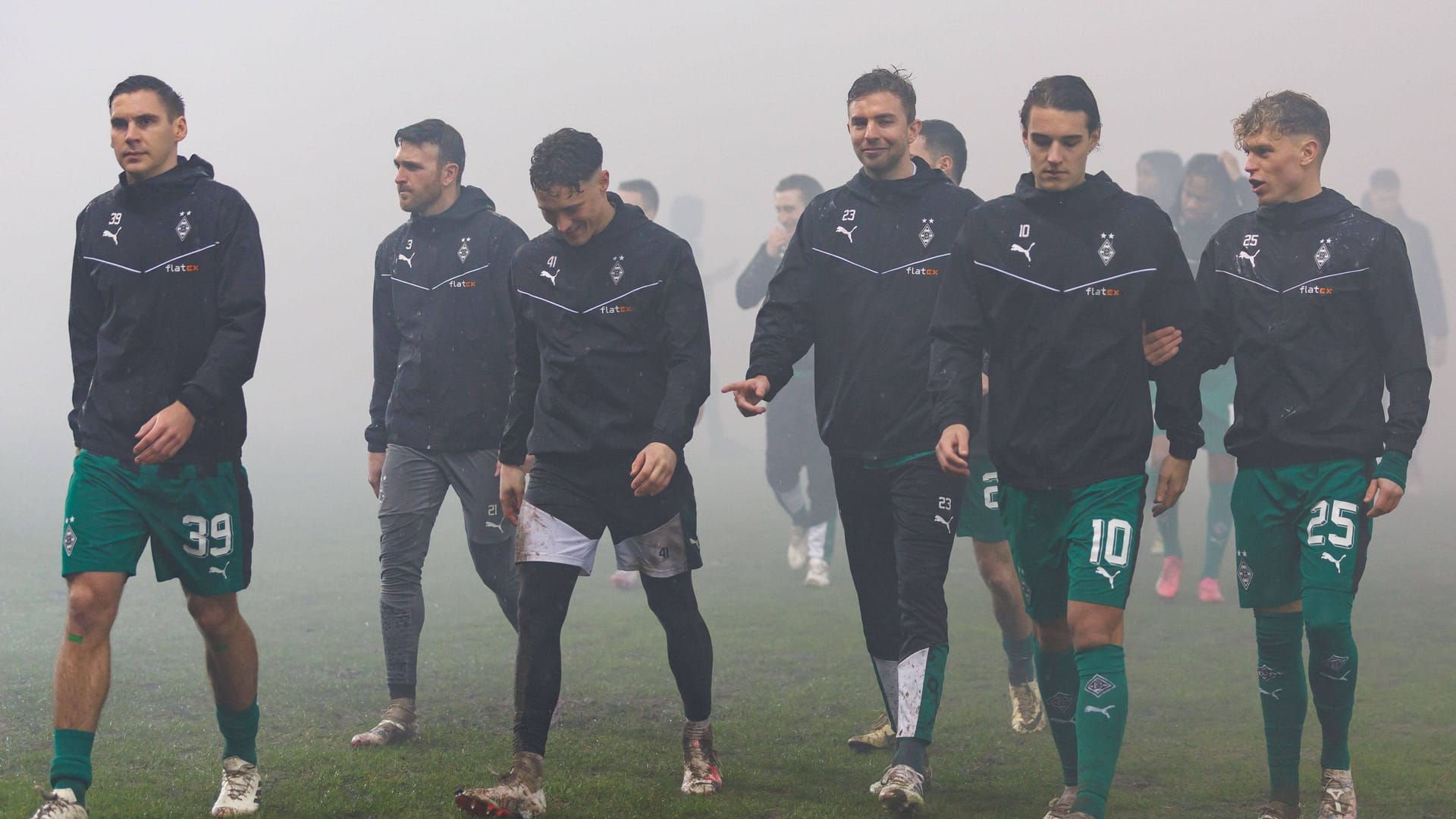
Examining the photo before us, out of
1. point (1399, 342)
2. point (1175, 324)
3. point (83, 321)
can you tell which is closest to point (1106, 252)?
point (1175, 324)

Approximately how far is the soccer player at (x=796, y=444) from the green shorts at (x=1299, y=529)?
6177mm

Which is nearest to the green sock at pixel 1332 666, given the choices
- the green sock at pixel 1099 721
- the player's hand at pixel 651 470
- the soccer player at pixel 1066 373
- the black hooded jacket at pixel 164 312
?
the soccer player at pixel 1066 373

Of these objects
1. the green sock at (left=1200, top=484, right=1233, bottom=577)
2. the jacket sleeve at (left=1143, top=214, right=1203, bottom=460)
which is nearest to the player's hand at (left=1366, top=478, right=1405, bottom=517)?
the jacket sleeve at (left=1143, top=214, right=1203, bottom=460)

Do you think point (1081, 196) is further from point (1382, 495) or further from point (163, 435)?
point (163, 435)

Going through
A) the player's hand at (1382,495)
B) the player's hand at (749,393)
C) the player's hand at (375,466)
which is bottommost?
the player's hand at (375,466)

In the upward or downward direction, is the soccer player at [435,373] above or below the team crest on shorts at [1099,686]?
above

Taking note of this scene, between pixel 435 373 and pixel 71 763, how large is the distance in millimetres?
2417

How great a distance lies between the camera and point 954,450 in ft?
14.6

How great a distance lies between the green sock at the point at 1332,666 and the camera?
177 inches

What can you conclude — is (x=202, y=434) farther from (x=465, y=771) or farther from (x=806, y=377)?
(x=806, y=377)

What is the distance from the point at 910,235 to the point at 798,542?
272 inches

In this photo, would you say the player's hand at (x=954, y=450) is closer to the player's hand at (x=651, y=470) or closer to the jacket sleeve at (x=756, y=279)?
the player's hand at (x=651, y=470)

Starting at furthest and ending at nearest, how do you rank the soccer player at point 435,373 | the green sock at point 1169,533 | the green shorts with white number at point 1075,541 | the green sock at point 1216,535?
the green sock at point 1169,533 → the green sock at point 1216,535 → the soccer player at point 435,373 → the green shorts with white number at point 1075,541

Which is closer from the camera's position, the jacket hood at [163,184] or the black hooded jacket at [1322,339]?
the jacket hood at [163,184]
